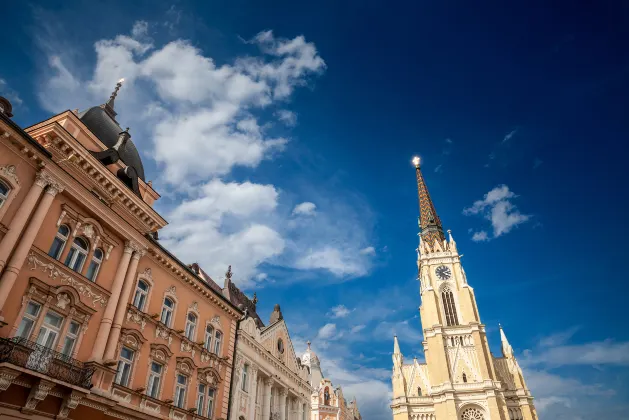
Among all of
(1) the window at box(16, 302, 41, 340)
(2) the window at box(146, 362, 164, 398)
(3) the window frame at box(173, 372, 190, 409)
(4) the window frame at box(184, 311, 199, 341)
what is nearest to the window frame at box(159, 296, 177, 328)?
(4) the window frame at box(184, 311, 199, 341)

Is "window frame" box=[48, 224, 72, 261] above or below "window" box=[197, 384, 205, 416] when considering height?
above

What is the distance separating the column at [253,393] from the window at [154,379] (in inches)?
337

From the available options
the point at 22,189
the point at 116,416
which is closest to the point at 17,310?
the point at 22,189

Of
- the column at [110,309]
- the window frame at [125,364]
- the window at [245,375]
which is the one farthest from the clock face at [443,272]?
the column at [110,309]

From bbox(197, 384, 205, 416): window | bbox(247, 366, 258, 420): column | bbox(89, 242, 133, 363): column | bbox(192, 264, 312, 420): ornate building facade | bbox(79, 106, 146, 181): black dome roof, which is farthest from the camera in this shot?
bbox(247, 366, 258, 420): column

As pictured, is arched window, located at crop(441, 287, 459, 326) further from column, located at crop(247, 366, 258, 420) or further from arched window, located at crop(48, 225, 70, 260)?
A: arched window, located at crop(48, 225, 70, 260)

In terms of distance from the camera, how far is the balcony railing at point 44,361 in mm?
11281

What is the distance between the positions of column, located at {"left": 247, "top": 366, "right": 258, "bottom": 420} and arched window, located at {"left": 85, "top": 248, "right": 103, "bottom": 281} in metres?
13.2

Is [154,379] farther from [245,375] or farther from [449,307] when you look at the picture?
[449,307]

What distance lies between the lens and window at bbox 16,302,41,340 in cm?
1261

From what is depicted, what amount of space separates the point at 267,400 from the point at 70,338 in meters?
16.3

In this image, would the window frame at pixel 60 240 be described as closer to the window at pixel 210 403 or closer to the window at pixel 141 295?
the window at pixel 141 295

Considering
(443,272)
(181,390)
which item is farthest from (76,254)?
(443,272)

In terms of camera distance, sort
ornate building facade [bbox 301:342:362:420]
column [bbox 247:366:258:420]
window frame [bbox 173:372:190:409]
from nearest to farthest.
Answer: window frame [bbox 173:372:190:409] → column [bbox 247:366:258:420] → ornate building facade [bbox 301:342:362:420]
